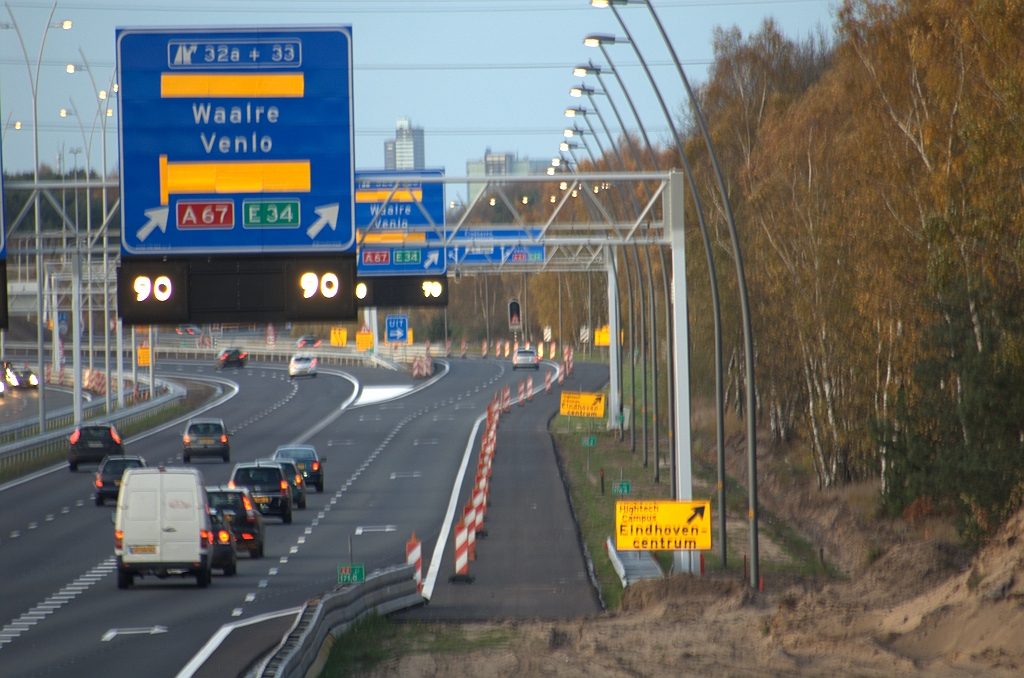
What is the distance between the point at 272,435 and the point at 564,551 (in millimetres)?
36093

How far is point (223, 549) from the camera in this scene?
26.5 meters

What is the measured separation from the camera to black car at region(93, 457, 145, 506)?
39656 mm

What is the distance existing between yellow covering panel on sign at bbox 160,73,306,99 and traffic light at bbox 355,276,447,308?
13.9 metres

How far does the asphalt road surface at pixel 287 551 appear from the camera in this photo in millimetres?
19109

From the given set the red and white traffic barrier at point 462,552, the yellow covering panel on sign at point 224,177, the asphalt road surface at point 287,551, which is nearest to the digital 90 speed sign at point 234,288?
the yellow covering panel on sign at point 224,177

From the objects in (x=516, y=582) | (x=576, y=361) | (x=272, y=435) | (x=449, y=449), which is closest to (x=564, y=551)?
(x=516, y=582)

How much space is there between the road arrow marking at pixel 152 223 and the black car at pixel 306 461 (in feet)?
81.8

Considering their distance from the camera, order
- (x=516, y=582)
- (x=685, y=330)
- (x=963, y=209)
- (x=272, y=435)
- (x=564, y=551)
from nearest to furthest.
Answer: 1. (x=963, y=209)
2. (x=516, y=582)
3. (x=685, y=330)
4. (x=564, y=551)
5. (x=272, y=435)

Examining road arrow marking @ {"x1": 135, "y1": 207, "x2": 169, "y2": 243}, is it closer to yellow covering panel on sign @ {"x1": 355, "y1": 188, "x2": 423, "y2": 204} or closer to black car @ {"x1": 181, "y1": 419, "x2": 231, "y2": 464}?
yellow covering panel on sign @ {"x1": 355, "y1": 188, "x2": 423, "y2": 204}

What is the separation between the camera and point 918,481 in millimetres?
30500

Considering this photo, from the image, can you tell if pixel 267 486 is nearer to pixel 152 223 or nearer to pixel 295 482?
pixel 295 482

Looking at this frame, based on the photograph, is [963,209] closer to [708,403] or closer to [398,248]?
[398,248]

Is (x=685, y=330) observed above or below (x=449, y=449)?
above

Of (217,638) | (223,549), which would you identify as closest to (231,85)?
(217,638)
